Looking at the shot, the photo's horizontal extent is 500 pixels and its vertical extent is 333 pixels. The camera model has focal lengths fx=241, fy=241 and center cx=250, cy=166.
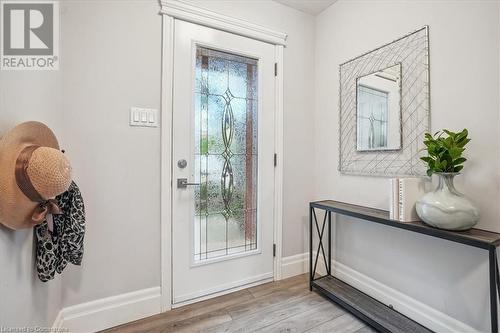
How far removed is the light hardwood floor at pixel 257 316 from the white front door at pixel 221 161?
0.42ft

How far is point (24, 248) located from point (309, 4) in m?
2.67

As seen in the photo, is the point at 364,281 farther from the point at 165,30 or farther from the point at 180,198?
the point at 165,30

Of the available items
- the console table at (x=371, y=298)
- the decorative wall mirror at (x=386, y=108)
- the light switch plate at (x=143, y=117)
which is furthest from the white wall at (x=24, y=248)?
the decorative wall mirror at (x=386, y=108)

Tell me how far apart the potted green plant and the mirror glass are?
0.39 m

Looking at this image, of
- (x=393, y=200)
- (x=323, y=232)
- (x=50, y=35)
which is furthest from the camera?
(x=323, y=232)

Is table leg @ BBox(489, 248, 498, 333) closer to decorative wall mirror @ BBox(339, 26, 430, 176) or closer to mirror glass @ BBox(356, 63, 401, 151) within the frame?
decorative wall mirror @ BBox(339, 26, 430, 176)

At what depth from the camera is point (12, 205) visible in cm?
88

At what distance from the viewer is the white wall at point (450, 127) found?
127cm

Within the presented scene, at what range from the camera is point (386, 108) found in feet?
5.77

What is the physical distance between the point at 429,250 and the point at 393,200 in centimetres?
40

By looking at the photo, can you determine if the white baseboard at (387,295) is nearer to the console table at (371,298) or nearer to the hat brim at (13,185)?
the console table at (371,298)

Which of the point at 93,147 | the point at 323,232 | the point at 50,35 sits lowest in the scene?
the point at 323,232

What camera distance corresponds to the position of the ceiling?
2172 mm

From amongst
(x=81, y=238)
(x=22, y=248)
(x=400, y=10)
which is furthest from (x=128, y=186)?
(x=400, y=10)
